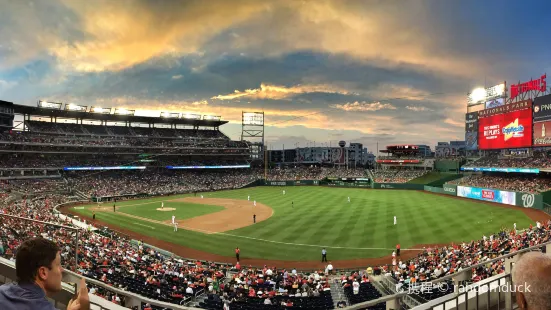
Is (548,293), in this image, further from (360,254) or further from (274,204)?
(274,204)

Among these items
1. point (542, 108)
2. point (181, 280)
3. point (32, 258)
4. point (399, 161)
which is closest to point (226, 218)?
point (181, 280)

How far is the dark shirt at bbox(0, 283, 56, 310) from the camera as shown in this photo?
2480 millimetres

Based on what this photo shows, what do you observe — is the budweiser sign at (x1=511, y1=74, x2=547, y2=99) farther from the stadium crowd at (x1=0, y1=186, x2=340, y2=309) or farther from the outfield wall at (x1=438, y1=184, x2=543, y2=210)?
the stadium crowd at (x1=0, y1=186, x2=340, y2=309)

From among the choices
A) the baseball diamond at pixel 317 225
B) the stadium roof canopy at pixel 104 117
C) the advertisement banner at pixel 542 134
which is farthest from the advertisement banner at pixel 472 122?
the stadium roof canopy at pixel 104 117

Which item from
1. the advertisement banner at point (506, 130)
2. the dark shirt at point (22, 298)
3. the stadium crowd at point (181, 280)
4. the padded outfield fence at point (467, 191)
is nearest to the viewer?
the dark shirt at point (22, 298)

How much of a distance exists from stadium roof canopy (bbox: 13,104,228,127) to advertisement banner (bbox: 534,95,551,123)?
73820mm

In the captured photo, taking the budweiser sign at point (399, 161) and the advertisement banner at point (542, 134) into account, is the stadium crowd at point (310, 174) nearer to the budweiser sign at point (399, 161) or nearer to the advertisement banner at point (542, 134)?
the budweiser sign at point (399, 161)

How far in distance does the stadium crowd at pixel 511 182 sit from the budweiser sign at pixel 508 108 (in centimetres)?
1011

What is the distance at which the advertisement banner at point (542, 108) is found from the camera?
147ft

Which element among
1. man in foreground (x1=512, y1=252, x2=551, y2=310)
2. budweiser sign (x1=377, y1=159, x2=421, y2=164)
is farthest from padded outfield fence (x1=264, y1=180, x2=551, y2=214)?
man in foreground (x1=512, y1=252, x2=551, y2=310)

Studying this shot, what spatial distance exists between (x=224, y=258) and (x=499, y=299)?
21.6m

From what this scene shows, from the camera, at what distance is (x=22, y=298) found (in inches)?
99.3

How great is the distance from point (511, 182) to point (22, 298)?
194ft

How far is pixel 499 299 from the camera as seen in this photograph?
5.80 m
